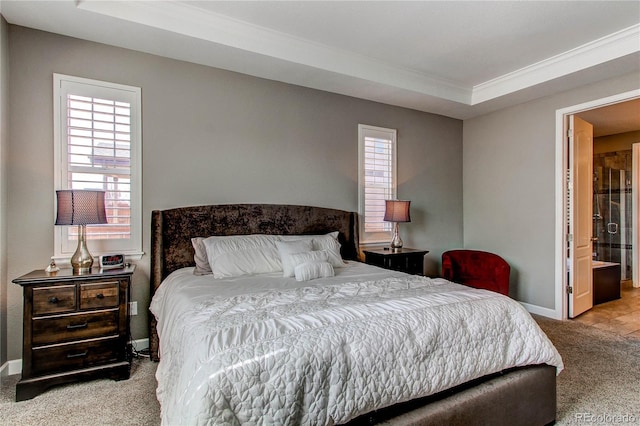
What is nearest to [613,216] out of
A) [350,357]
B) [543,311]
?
[543,311]

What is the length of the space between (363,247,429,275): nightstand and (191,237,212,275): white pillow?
74.6 inches

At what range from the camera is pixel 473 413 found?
1.64 metres

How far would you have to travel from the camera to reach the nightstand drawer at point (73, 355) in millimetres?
2305

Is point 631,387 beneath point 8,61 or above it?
beneath

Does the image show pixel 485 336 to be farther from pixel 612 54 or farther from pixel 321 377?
pixel 612 54

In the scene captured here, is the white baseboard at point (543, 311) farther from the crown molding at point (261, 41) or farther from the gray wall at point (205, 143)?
the crown molding at point (261, 41)

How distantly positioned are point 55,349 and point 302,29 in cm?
309

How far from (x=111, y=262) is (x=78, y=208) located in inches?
18.9

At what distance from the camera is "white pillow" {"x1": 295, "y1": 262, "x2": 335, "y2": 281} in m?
2.68

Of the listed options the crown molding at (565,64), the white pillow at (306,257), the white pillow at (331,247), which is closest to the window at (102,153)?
the white pillow at (306,257)

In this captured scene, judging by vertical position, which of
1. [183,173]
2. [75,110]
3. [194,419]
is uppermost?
[75,110]

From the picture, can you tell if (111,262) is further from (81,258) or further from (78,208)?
(78,208)

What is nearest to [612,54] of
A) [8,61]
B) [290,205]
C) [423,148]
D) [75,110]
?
[423,148]

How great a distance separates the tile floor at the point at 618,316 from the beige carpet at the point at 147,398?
2.56 ft
